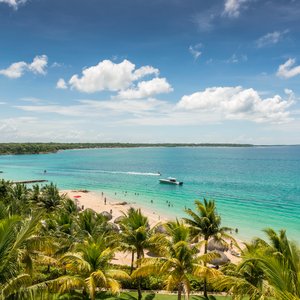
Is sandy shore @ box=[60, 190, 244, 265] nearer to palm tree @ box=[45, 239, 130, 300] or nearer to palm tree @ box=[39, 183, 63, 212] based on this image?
palm tree @ box=[39, 183, 63, 212]

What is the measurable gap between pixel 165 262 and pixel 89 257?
4106 millimetres

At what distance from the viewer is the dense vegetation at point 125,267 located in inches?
343

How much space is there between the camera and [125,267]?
26.9 meters

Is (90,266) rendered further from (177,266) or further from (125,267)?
(125,267)

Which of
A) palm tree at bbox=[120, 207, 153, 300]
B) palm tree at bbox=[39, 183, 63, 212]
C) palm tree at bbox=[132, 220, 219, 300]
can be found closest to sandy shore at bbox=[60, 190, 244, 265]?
palm tree at bbox=[39, 183, 63, 212]

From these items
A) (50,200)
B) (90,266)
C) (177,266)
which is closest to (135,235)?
(177,266)

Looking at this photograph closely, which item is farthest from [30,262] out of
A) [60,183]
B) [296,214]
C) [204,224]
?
[60,183]

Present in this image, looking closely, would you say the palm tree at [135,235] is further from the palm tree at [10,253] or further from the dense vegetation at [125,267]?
the palm tree at [10,253]

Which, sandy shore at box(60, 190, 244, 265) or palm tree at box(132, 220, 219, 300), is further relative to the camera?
sandy shore at box(60, 190, 244, 265)

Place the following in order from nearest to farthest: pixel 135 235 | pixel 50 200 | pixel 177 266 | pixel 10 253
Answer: pixel 10 253 < pixel 177 266 < pixel 135 235 < pixel 50 200

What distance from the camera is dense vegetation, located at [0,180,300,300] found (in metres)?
8.72

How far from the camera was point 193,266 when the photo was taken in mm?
16047

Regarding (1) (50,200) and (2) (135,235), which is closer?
(2) (135,235)

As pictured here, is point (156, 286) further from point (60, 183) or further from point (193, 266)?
point (60, 183)
